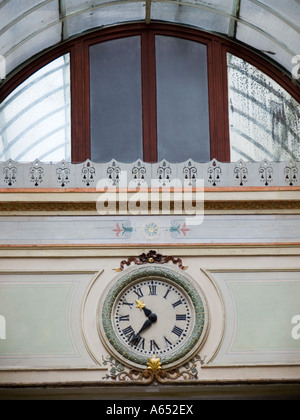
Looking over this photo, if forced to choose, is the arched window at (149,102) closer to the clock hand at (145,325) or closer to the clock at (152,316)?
the clock at (152,316)

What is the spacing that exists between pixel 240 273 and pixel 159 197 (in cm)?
120

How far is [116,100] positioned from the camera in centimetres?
1167

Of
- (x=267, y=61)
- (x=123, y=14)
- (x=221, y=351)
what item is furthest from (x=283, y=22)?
(x=221, y=351)

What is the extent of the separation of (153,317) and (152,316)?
1 cm

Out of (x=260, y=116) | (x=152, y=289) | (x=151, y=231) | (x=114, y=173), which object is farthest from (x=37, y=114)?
(x=152, y=289)

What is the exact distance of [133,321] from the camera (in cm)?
1041

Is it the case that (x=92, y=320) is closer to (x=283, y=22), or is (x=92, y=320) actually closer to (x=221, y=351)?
(x=221, y=351)

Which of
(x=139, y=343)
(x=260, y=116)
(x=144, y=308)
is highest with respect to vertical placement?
(x=260, y=116)

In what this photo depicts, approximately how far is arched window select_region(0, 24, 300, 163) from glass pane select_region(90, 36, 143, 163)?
1 cm

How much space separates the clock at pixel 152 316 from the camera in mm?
10320

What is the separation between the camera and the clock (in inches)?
406

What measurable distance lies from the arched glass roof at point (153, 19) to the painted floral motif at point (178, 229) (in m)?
2.62

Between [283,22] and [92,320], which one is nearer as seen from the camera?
[92,320]

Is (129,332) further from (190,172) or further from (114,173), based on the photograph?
(190,172)
